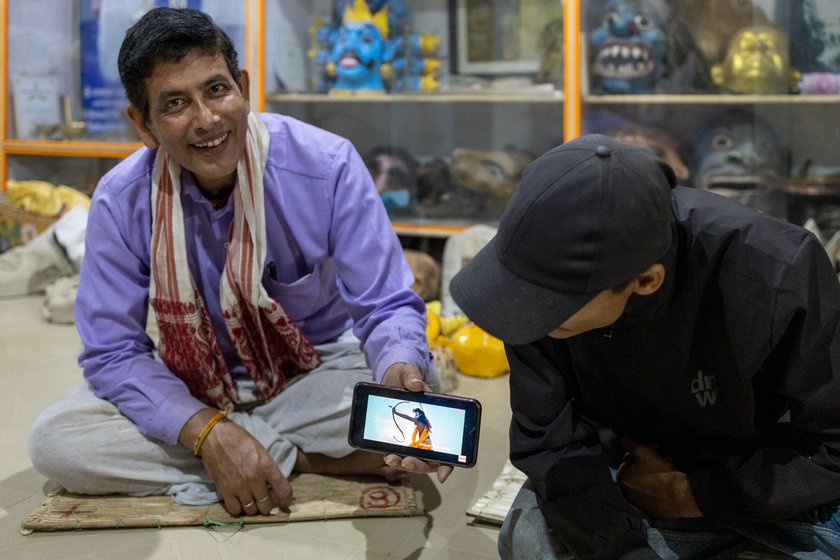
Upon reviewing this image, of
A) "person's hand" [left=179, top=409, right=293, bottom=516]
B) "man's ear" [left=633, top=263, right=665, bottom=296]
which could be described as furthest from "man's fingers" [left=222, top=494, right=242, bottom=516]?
"man's ear" [left=633, top=263, right=665, bottom=296]

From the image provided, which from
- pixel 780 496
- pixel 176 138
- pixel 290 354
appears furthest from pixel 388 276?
pixel 780 496

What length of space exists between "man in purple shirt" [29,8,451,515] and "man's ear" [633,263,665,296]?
0.69 m

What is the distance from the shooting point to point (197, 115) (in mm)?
1786

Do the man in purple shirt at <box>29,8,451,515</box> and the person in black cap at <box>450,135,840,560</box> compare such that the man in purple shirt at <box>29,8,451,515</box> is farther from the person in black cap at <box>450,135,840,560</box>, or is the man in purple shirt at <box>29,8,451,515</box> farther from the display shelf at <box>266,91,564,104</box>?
the display shelf at <box>266,91,564,104</box>

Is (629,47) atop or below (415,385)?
atop

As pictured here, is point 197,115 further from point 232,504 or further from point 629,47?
point 629,47

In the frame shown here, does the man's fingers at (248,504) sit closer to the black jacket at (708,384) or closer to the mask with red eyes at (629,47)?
the black jacket at (708,384)

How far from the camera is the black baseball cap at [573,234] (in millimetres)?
1067

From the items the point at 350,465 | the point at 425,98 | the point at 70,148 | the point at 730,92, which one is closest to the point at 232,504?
the point at 350,465

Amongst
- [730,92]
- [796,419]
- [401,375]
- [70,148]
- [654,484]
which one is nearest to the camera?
[796,419]

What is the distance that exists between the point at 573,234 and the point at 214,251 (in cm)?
112

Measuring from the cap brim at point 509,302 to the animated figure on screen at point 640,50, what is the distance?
8.08 feet

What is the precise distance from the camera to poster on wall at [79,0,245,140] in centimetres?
448

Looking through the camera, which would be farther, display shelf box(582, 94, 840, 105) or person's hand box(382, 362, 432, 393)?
display shelf box(582, 94, 840, 105)
